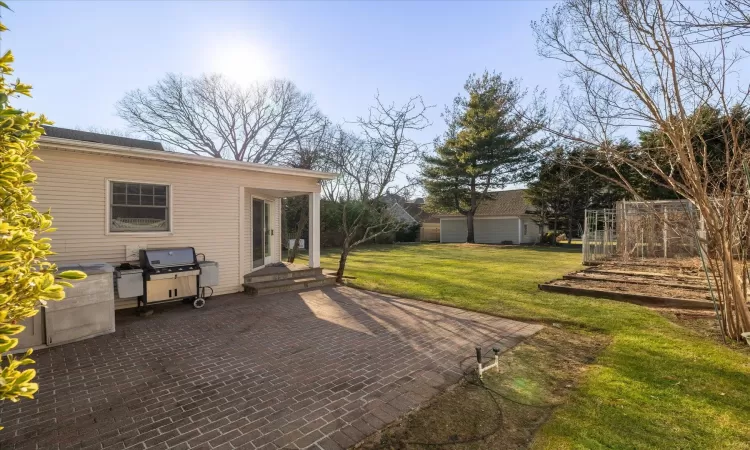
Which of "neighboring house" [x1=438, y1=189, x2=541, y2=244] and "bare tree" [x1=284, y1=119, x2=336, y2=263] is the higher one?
"bare tree" [x1=284, y1=119, x2=336, y2=263]

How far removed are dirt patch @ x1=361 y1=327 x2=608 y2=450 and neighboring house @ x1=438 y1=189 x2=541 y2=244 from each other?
86.9ft

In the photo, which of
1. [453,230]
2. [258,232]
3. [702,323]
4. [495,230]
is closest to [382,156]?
[258,232]

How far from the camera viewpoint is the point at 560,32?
511 cm

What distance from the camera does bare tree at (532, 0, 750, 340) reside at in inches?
176

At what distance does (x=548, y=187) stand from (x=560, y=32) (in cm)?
2501

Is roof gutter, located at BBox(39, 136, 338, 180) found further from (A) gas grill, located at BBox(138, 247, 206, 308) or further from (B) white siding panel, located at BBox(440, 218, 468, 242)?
(B) white siding panel, located at BBox(440, 218, 468, 242)

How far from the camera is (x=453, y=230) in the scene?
33469 mm

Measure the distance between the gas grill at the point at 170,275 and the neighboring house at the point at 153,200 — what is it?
56cm

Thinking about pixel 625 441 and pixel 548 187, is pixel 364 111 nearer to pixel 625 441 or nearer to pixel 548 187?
pixel 625 441

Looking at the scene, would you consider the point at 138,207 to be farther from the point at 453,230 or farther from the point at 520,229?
the point at 453,230

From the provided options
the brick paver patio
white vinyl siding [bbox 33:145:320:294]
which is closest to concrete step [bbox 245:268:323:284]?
white vinyl siding [bbox 33:145:320:294]

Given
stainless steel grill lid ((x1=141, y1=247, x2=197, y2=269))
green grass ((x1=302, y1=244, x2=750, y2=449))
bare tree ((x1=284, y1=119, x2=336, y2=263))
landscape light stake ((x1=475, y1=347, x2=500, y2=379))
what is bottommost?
green grass ((x1=302, y1=244, x2=750, y2=449))

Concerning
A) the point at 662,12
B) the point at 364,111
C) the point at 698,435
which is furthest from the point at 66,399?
the point at 364,111

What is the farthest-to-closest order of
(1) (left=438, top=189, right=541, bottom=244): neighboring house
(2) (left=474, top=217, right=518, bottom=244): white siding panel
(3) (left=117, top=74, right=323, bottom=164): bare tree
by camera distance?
(2) (left=474, top=217, right=518, bottom=244): white siding panel
(1) (left=438, top=189, right=541, bottom=244): neighboring house
(3) (left=117, top=74, right=323, bottom=164): bare tree
